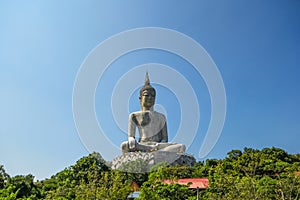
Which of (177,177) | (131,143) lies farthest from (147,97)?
(177,177)

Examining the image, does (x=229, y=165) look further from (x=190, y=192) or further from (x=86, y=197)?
(x=86, y=197)

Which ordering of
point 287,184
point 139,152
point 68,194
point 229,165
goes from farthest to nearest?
point 139,152, point 229,165, point 68,194, point 287,184

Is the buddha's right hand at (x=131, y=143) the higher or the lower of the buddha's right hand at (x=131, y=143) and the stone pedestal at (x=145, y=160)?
the higher

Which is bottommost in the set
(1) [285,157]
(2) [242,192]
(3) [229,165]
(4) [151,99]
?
(2) [242,192]

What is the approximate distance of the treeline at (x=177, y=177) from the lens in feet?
40.4

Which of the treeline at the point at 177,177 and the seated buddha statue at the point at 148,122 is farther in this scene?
the seated buddha statue at the point at 148,122

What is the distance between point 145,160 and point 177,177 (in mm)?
4137

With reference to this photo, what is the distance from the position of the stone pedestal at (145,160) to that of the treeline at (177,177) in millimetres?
534

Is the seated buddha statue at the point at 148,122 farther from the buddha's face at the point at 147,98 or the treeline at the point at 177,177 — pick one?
the treeline at the point at 177,177

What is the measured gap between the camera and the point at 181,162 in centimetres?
2439

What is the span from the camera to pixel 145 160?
23.3 m

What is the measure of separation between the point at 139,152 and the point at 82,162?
4506 millimetres

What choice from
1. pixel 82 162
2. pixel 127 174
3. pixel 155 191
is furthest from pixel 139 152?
pixel 155 191

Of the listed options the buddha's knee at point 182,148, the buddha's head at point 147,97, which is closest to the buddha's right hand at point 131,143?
the buddha's knee at point 182,148
